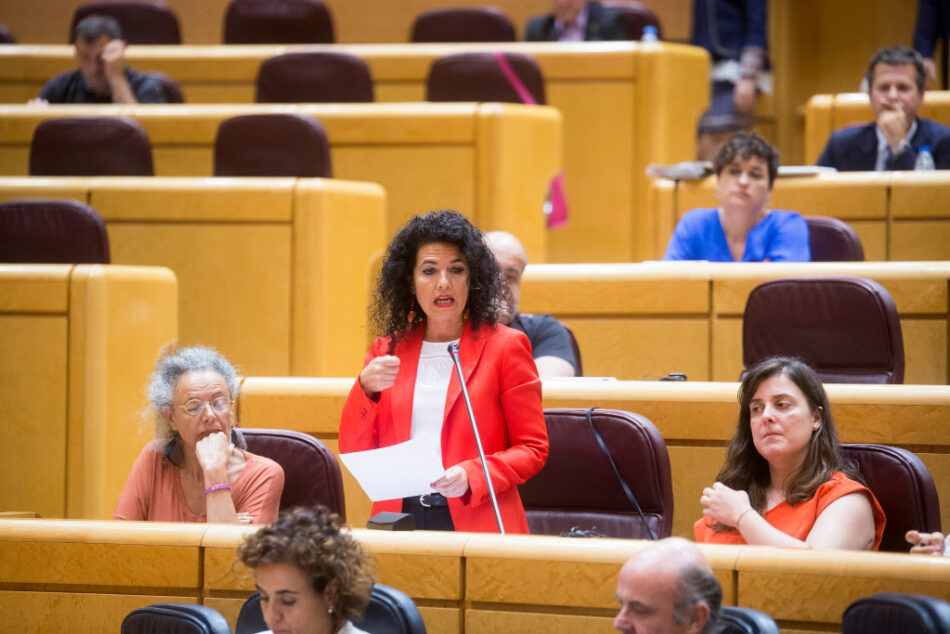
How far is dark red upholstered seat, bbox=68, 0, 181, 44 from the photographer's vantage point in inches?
181

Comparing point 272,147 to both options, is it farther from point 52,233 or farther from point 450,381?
point 450,381

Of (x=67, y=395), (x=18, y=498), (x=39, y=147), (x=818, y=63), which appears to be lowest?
(x=18, y=498)

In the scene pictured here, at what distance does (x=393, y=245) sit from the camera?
181 cm

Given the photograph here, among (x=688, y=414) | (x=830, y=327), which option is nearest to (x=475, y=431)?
(x=688, y=414)

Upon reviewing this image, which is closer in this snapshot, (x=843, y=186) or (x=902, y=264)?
(x=902, y=264)

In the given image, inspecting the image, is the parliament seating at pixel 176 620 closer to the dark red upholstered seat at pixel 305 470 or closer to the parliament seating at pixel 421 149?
Answer: the dark red upholstered seat at pixel 305 470

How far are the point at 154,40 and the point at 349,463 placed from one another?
3343mm

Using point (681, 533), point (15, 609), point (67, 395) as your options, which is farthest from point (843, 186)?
point (15, 609)

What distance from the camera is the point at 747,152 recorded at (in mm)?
2721

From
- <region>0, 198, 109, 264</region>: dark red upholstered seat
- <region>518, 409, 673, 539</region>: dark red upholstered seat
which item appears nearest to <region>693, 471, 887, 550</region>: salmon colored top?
<region>518, 409, 673, 539</region>: dark red upholstered seat

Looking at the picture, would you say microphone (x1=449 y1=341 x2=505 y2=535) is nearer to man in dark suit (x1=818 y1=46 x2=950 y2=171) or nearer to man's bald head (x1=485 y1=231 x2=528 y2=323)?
man's bald head (x1=485 y1=231 x2=528 y2=323)

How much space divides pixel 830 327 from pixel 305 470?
96cm

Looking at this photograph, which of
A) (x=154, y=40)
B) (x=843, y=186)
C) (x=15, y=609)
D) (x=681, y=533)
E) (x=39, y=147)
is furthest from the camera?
(x=154, y=40)

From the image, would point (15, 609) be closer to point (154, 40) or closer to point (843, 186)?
point (843, 186)
